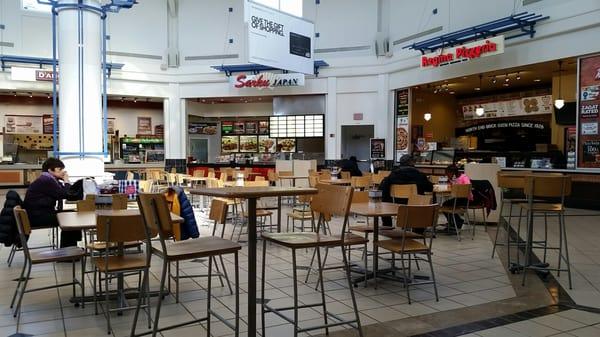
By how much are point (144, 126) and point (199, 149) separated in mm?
2193

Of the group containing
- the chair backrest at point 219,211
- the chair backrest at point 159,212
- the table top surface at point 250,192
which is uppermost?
the table top surface at point 250,192

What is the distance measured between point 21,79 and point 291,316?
41.6ft

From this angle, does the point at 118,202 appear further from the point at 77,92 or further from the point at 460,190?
the point at 460,190

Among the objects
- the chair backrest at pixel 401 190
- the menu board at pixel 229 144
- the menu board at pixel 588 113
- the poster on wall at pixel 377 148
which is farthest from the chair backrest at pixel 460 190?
the menu board at pixel 229 144

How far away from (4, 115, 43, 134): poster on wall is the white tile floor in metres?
16.5

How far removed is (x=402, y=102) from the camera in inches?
527

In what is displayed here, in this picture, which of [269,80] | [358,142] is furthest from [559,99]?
[269,80]

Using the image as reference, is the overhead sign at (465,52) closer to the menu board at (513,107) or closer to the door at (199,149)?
the menu board at (513,107)

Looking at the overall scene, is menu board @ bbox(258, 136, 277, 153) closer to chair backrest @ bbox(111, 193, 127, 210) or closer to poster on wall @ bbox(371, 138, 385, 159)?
poster on wall @ bbox(371, 138, 385, 159)

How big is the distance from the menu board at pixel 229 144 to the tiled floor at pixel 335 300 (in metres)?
12.4

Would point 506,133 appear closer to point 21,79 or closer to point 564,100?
point 564,100

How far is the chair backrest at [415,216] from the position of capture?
12.4 feet

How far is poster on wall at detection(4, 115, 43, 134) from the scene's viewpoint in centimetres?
1560

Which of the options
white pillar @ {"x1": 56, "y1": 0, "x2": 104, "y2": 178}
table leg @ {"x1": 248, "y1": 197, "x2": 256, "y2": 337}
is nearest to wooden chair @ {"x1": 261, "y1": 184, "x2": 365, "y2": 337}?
table leg @ {"x1": 248, "y1": 197, "x2": 256, "y2": 337}
